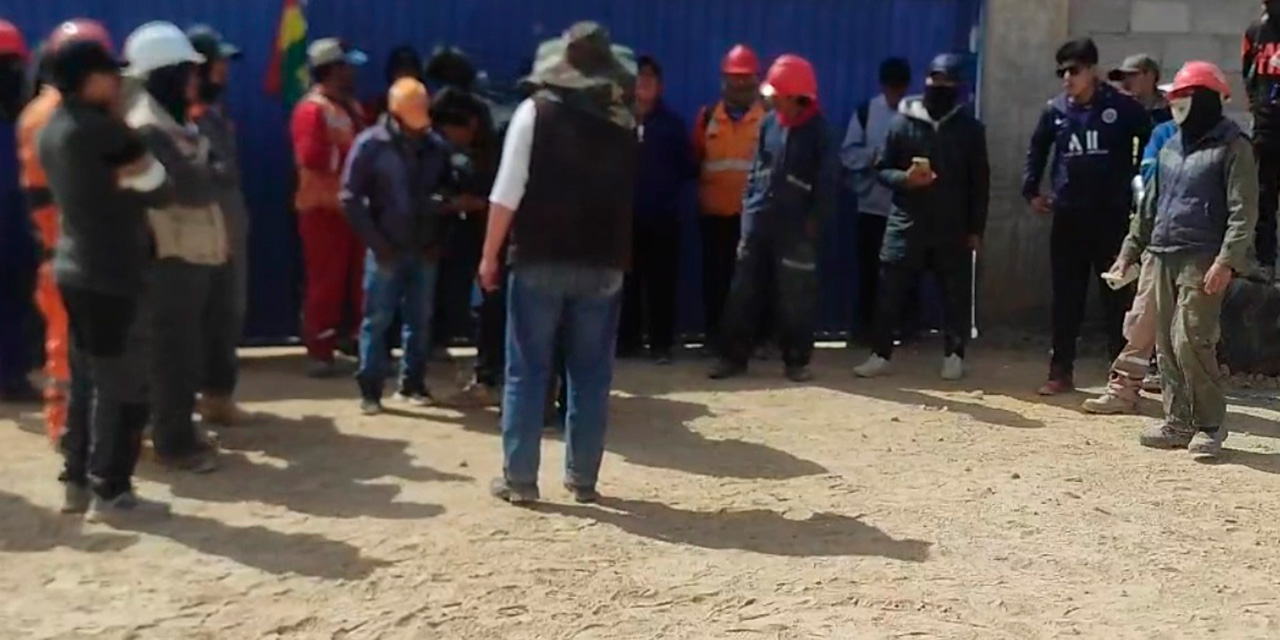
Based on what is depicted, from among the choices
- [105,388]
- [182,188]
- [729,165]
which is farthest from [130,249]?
[729,165]

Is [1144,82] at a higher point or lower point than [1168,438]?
higher

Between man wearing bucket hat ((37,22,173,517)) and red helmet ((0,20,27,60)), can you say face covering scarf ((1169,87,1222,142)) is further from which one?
red helmet ((0,20,27,60))

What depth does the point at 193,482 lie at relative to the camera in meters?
6.37

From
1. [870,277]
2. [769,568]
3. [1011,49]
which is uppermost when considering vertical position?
[1011,49]

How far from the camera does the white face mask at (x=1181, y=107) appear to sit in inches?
273

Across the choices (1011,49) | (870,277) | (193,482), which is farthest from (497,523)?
(1011,49)

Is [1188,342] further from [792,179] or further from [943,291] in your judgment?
[792,179]

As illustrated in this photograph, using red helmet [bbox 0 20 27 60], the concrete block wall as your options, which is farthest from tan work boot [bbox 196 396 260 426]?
the concrete block wall

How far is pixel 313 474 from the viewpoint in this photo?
6.57 m

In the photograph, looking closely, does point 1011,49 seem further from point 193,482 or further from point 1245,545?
point 193,482

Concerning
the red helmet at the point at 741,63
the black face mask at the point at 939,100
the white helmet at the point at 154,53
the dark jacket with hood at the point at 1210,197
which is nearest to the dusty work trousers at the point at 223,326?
the white helmet at the point at 154,53

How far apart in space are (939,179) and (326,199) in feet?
11.4

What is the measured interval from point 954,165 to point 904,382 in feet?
4.23

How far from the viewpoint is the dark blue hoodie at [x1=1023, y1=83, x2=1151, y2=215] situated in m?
8.36
